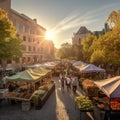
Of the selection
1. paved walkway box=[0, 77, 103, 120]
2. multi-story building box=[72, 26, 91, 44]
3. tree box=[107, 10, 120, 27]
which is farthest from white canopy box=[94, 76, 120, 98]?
multi-story building box=[72, 26, 91, 44]

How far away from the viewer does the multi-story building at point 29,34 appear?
46.2 metres

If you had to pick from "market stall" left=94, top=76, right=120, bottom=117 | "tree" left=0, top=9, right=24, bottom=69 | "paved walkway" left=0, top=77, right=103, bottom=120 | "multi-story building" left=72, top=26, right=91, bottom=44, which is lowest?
"paved walkway" left=0, top=77, right=103, bottom=120

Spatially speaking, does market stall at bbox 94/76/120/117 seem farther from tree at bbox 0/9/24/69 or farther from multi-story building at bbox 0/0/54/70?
multi-story building at bbox 0/0/54/70

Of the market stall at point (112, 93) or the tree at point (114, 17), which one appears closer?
the market stall at point (112, 93)

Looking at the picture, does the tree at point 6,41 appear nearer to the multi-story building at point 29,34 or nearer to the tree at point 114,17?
the tree at point 114,17

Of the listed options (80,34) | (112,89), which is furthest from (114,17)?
(80,34)

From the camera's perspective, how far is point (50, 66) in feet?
107

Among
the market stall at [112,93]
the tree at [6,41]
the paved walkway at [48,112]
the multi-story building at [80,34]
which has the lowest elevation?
the paved walkway at [48,112]

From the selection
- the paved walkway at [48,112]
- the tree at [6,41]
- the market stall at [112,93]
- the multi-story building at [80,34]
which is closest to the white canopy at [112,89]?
the market stall at [112,93]

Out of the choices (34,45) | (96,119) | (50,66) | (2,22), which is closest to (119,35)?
(96,119)

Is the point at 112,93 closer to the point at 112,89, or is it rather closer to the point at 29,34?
the point at 112,89

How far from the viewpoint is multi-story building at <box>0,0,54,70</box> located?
46250mm

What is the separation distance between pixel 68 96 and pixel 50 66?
1527cm

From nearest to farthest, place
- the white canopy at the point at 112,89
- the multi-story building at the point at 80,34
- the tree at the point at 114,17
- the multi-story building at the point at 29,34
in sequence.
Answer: the white canopy at the point at 112,89
the tree at the point at 114,17
the multi-story building at the point at 29,34
the multi-story building at the point at 80,34
